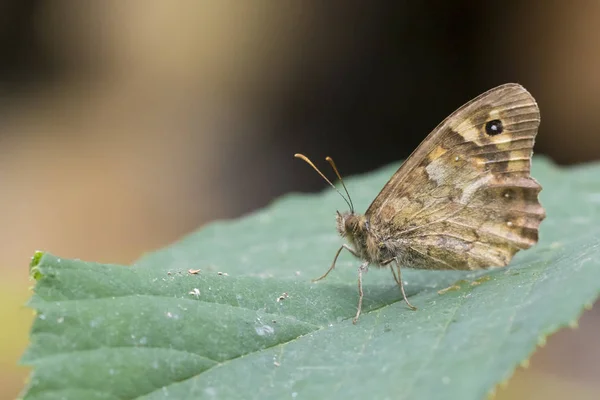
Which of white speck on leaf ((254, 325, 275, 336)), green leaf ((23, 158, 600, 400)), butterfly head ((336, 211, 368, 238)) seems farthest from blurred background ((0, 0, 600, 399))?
white speck on leaf ((254, 325, 275, 336))

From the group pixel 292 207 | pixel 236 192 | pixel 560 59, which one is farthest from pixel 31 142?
pixel 560 59

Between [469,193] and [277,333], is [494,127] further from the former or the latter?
[277,333]

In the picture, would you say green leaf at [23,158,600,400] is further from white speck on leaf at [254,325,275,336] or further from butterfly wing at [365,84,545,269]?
butterfly wing at [365,84,545,269]

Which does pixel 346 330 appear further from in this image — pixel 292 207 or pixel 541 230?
pixel 292 207

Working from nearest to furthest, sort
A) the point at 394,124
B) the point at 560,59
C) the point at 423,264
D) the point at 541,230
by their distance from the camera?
the point at 423,264 < the point at 541,230 < the point at 560,59 < the point at 394,124

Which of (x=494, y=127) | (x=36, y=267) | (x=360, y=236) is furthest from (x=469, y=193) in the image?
(x=36, y=267)

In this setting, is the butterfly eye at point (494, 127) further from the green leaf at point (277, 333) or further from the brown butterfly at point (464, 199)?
the green leaf at point (277, 333)
